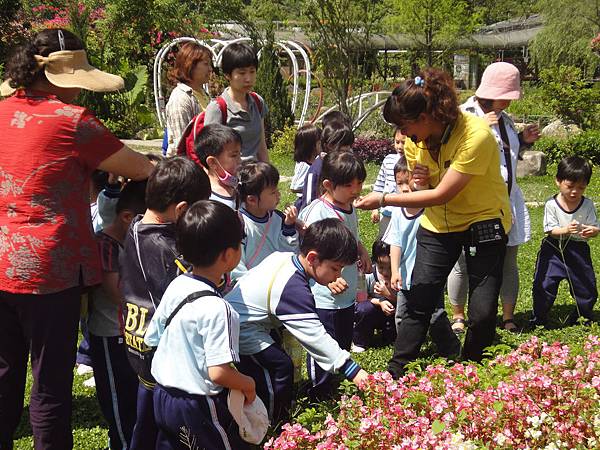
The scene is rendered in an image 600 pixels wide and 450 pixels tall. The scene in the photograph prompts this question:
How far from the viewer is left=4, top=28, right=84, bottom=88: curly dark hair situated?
3.25 meters

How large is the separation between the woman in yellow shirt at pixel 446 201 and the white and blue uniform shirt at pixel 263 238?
0.57m

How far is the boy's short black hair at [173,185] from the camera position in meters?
3.20

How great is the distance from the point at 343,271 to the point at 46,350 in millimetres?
1778

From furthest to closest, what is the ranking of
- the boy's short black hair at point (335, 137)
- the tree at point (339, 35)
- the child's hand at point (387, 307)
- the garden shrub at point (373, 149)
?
the tree at point (339, 35)
the garden shrub at point (373, 149)
the boy's short black hair at point (335, 137)
the child's hand at point (387, 307)

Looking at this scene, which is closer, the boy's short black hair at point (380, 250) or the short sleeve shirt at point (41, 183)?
the short sleeve shirt at point (41, 183)

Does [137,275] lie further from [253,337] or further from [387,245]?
[387,245]

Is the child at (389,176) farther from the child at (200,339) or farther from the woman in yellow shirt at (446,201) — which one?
the child at (200,339)

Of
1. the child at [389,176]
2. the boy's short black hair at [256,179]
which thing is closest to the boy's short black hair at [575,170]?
the child at [389,176]

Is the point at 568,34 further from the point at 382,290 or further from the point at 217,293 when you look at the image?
the point at 217,293

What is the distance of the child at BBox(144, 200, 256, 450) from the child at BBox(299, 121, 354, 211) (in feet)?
8.23

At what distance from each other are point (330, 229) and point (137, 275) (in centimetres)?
Result: 87

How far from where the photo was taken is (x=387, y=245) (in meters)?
5.43

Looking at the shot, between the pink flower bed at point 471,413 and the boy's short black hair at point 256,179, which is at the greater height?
the boy's short black hair at point 256,179

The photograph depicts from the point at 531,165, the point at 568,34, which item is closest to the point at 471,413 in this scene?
the point at 531,165
